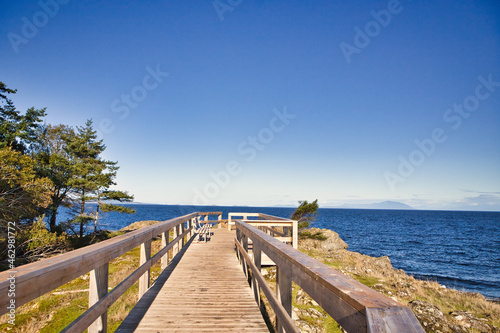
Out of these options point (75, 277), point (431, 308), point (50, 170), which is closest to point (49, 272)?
point (75, 277)

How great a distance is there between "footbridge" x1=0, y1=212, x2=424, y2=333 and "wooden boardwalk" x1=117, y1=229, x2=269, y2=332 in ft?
0.03

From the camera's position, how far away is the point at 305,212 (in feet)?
74.0

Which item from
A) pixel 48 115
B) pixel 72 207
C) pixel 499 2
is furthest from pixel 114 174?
pixel 499 2

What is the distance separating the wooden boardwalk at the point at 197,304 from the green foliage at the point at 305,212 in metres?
16.2

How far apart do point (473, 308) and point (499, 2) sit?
17.9 meters

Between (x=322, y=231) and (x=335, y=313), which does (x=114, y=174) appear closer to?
(x=322, y=231)

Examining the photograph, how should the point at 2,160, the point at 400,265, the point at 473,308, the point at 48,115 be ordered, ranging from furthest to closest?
the point at 400,265
the point at 48,115
the point at 2,160
the point at 473,308

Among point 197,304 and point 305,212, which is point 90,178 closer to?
point 305,212

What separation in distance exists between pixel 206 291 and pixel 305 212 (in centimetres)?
1900

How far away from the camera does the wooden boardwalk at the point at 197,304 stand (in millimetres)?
3047

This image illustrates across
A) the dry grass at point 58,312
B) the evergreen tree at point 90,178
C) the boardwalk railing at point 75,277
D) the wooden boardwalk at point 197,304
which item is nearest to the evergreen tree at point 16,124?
Answer: the evergreen tree at point 90,178

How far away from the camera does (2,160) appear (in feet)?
36.4

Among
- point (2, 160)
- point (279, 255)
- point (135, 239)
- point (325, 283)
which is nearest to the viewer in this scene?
point (325, 283)

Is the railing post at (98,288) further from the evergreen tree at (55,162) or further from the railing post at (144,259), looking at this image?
the evergreen tree at (55,162)
